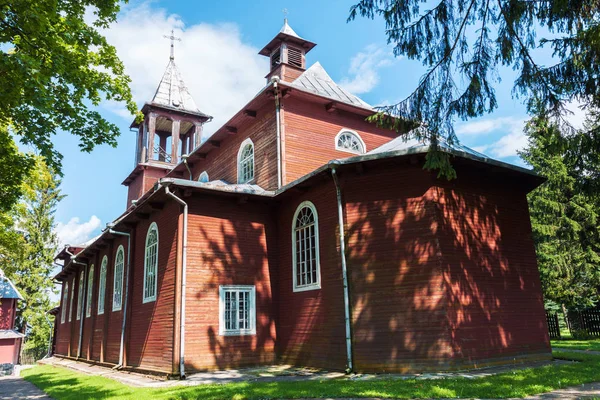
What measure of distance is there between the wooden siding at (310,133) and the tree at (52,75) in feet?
14.5

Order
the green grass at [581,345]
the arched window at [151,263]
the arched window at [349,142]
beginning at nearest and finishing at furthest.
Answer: the arched window at [151,263], the green grass at [581,345], the arched window at [349,142]

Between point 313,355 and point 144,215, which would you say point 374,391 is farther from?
point 144,215

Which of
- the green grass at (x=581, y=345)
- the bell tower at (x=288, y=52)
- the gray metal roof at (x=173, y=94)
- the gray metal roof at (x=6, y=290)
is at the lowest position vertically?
the green grass at (x=581, y=345)

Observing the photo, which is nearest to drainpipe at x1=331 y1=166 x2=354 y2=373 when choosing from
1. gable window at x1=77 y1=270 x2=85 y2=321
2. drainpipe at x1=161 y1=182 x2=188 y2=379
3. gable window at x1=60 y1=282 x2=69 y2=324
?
drainpipe at x1=161 y1=182 x2=188 y2=379

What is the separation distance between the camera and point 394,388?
24.4 feet

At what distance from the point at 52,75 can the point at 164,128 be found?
55.2 feet

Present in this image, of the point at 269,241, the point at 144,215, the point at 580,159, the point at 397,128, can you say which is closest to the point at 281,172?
the point at 269,241

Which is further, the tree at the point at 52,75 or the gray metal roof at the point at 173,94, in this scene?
the gray metal roof at the point at 173,94

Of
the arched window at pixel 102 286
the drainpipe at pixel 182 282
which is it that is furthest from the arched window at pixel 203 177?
the drainpipe at pixel 182 282

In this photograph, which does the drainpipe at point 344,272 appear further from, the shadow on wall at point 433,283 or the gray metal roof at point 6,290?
the gray metal roof at point 6,290

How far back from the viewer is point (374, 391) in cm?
725

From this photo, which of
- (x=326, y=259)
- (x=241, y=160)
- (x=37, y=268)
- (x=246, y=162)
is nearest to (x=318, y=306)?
(x=326, y=259)

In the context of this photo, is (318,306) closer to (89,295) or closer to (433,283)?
(433,283)

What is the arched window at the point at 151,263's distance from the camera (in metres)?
12.8
